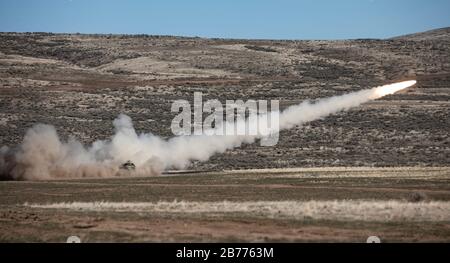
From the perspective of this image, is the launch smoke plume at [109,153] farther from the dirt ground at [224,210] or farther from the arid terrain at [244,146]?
the dirt ground at [224,210]

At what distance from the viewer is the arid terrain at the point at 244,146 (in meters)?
32.0

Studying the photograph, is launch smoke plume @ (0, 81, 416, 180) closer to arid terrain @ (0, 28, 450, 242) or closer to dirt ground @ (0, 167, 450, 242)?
arid terrain @ (0, 28, 450, 242)

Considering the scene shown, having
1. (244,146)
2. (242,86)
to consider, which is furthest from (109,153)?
(242,86)

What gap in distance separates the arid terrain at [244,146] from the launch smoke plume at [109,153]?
8.84 feet

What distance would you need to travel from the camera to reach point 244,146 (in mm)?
86625

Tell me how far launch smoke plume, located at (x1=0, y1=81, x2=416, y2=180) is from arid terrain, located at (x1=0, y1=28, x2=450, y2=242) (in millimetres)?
2696

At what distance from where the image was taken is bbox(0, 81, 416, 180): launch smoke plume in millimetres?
62188

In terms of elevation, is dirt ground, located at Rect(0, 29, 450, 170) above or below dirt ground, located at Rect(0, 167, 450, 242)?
above

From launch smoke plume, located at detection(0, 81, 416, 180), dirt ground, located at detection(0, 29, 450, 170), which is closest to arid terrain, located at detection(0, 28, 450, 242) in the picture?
dirt ground, located at detection(0, 29, 450, 170)

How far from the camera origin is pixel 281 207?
38000 mm
